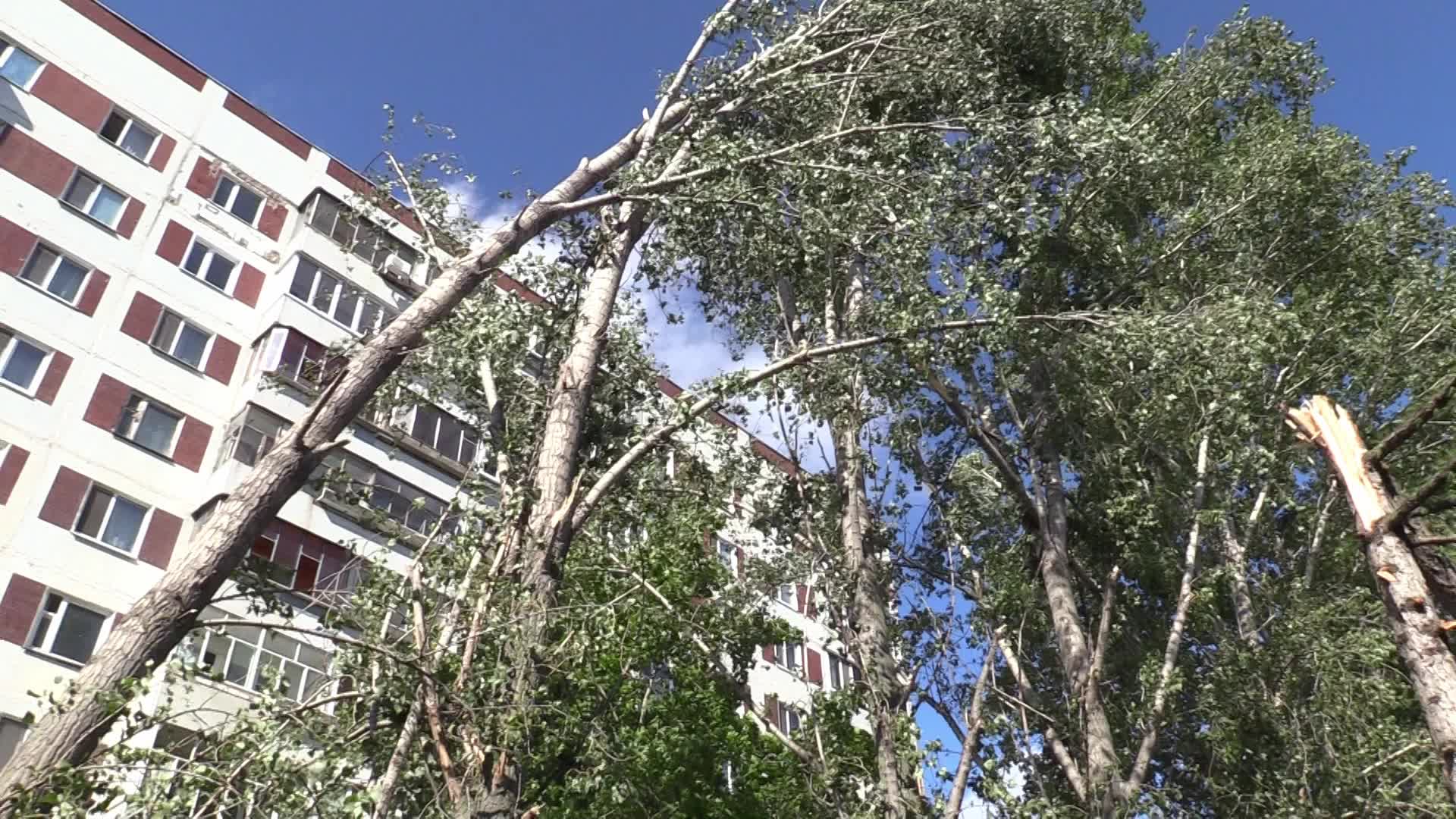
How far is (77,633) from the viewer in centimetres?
1627

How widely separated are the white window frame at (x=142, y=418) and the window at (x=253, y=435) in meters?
0.96

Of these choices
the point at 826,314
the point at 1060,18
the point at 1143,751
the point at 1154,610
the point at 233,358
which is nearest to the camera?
the point at 1143,751

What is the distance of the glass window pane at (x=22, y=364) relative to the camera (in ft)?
57.0

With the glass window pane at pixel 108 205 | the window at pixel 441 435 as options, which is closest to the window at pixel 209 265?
the glass window pane at pixel 108 205

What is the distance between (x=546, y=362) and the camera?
35.2ft

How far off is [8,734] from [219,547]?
12.5m

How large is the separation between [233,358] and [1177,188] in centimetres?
1784

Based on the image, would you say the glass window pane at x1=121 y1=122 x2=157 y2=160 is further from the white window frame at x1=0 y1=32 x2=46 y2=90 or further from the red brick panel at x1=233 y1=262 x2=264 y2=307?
the red brick panel at x1=233 y1=262 x2=264 y2=307

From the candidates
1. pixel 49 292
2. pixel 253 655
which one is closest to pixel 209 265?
pixel 49 292

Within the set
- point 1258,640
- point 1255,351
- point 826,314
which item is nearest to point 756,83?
point 826,314

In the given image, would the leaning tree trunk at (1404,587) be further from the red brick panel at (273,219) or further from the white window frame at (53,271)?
the red brick panel at (273,219)

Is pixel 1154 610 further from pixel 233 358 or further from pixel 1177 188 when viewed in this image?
pixel 233 358

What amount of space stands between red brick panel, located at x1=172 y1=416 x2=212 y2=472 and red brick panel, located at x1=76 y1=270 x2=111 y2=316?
265cm

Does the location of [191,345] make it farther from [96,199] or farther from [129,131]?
[129,131]
